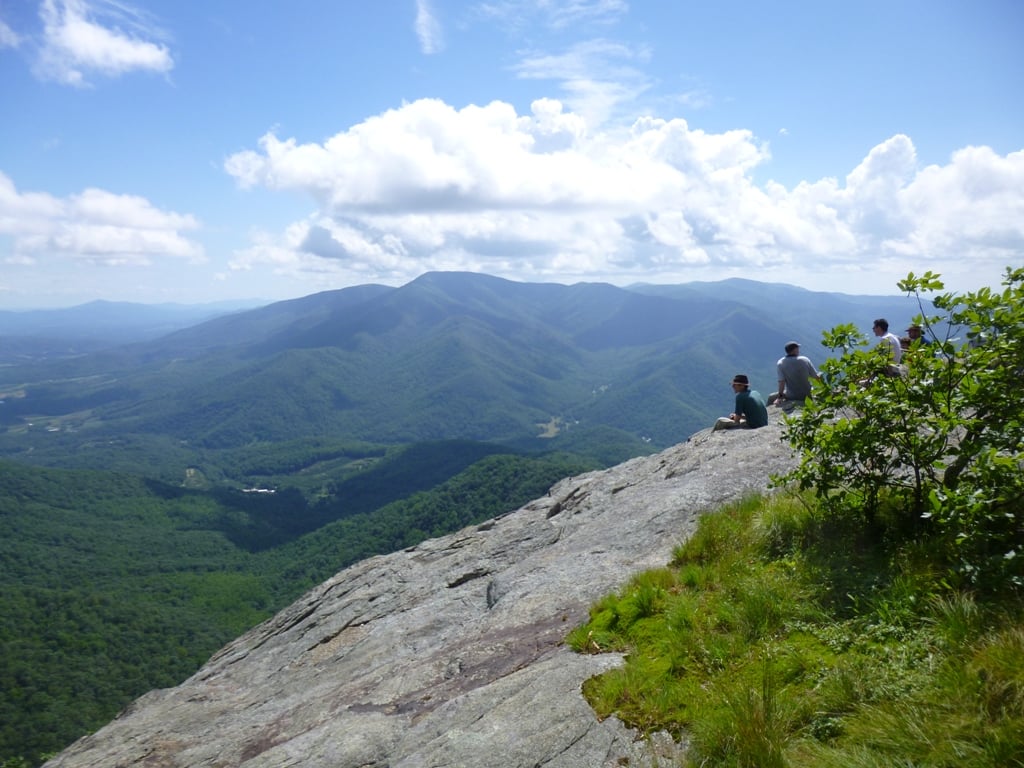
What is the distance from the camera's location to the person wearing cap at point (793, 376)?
62.9 ft

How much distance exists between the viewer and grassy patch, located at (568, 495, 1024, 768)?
421 cm

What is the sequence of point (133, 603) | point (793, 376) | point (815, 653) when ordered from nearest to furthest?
point (815, 653)
point (793, 376)
point (133, 603)

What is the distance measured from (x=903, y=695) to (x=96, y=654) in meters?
167

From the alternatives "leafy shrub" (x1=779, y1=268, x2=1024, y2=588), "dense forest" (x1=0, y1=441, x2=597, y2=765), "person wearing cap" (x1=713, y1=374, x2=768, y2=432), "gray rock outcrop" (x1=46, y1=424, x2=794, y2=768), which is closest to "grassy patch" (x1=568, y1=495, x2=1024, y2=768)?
"leafy shrub" (x1=779, y1=268, x2=1024, y2=588)

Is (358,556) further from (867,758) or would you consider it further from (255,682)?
(867,758)

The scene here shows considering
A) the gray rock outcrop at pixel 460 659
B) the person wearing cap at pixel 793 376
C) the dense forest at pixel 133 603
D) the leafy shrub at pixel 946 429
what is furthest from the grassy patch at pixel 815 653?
the dense forest at pixel 133 603

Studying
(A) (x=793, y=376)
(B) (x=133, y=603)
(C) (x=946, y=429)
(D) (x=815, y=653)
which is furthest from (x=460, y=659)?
(B) (x=133, y=603)

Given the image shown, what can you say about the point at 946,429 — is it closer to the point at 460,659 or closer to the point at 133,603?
the point at 460,659

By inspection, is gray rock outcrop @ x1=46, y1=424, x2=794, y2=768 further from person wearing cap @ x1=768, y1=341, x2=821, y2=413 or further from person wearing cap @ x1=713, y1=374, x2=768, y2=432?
person wearing cap @ x1=768, y1=341, x2=821, y2=413

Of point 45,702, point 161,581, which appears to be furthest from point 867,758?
point 161,581

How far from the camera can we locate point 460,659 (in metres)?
9.91

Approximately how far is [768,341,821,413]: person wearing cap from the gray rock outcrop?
2.46 meters

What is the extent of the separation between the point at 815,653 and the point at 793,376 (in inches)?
629

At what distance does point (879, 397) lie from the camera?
682cm
